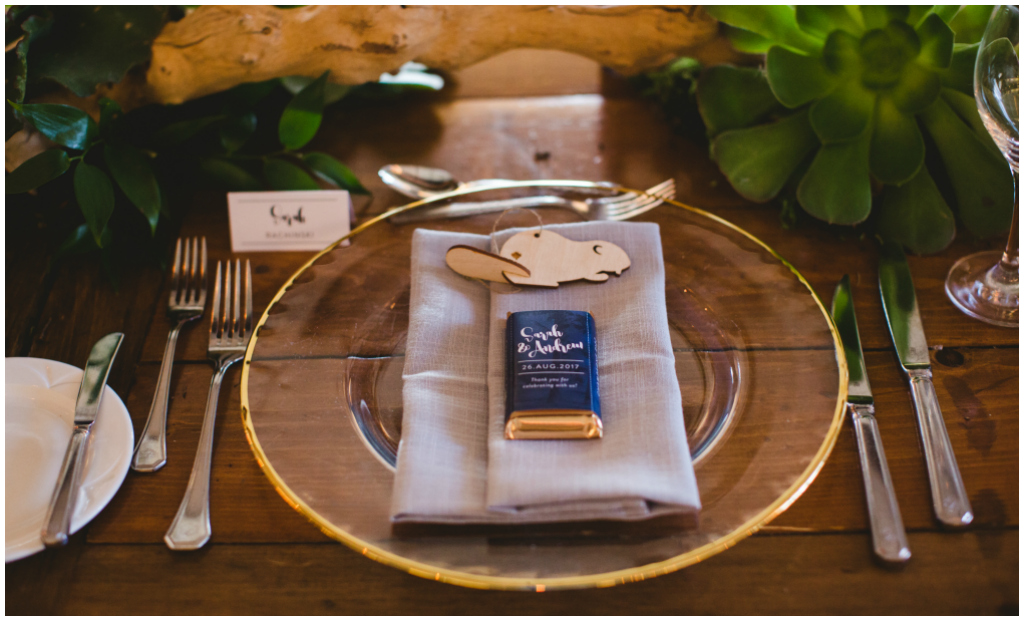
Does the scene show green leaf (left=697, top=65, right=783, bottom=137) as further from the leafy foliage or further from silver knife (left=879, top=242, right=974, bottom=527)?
the leafy foliage

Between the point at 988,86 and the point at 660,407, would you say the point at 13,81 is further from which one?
the point at 988,86

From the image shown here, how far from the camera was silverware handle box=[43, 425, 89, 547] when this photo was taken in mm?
606

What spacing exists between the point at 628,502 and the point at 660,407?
0.32 feet

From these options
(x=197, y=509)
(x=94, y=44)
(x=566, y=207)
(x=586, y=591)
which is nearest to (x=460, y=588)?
(x=586, y=591)

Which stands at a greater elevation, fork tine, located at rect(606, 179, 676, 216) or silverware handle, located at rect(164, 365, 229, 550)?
fork tine, located at rect(606, 179, 676, 216)

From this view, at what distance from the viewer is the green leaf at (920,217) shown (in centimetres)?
85

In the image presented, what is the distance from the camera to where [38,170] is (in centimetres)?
82

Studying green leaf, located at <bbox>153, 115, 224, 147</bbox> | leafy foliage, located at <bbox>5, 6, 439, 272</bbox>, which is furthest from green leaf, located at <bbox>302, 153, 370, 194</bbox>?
green leaf, located at <bbox>153, 115, 224, 147</bbox>

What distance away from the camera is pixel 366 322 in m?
0.75

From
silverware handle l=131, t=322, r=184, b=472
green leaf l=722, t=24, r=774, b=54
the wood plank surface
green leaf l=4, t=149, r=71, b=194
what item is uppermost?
green leaf l=722, t=24, r=774, b=54

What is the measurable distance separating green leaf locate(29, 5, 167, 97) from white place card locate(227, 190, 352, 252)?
0.76 feet

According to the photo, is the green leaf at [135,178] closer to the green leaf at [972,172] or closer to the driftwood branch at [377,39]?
the driftwood branch at [377,39]

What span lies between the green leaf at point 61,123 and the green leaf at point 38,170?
2 cm

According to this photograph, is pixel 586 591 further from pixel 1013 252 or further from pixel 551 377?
pixel 1013 252
